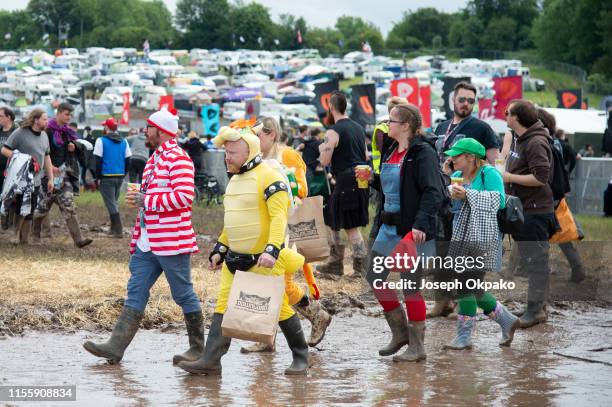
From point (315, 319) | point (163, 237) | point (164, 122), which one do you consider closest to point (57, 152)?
point (315, 319)

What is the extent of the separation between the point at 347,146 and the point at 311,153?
3465mm

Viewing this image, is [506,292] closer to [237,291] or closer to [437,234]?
[437,234]

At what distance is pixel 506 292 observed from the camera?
1054cm

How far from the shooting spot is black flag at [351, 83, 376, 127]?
84.0 ft

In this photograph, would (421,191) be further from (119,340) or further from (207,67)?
(207,67)

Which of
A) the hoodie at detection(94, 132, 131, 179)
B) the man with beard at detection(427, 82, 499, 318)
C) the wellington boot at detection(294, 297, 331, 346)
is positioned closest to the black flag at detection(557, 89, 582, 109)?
the hoodie at detection(94, 132, 131, 179)

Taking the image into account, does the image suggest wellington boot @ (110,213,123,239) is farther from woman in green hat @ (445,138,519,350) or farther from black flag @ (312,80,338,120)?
woman in green hat @ (445,138,519,350)

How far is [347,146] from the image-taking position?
12602 mm

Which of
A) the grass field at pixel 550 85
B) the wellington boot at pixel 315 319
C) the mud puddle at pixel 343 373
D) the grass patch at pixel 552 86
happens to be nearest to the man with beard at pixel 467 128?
the mud puddle at pixel 343 373

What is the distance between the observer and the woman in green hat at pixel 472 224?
28.8 feet

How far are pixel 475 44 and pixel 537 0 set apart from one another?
18338 millimetres

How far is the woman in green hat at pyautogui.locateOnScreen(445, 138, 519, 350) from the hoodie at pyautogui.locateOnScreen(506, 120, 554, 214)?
40.7 inches

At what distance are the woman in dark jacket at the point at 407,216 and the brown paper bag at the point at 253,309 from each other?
113cm

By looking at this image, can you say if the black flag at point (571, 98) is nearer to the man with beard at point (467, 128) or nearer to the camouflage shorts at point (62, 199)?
the camouflage shorts at point (62, 199)
